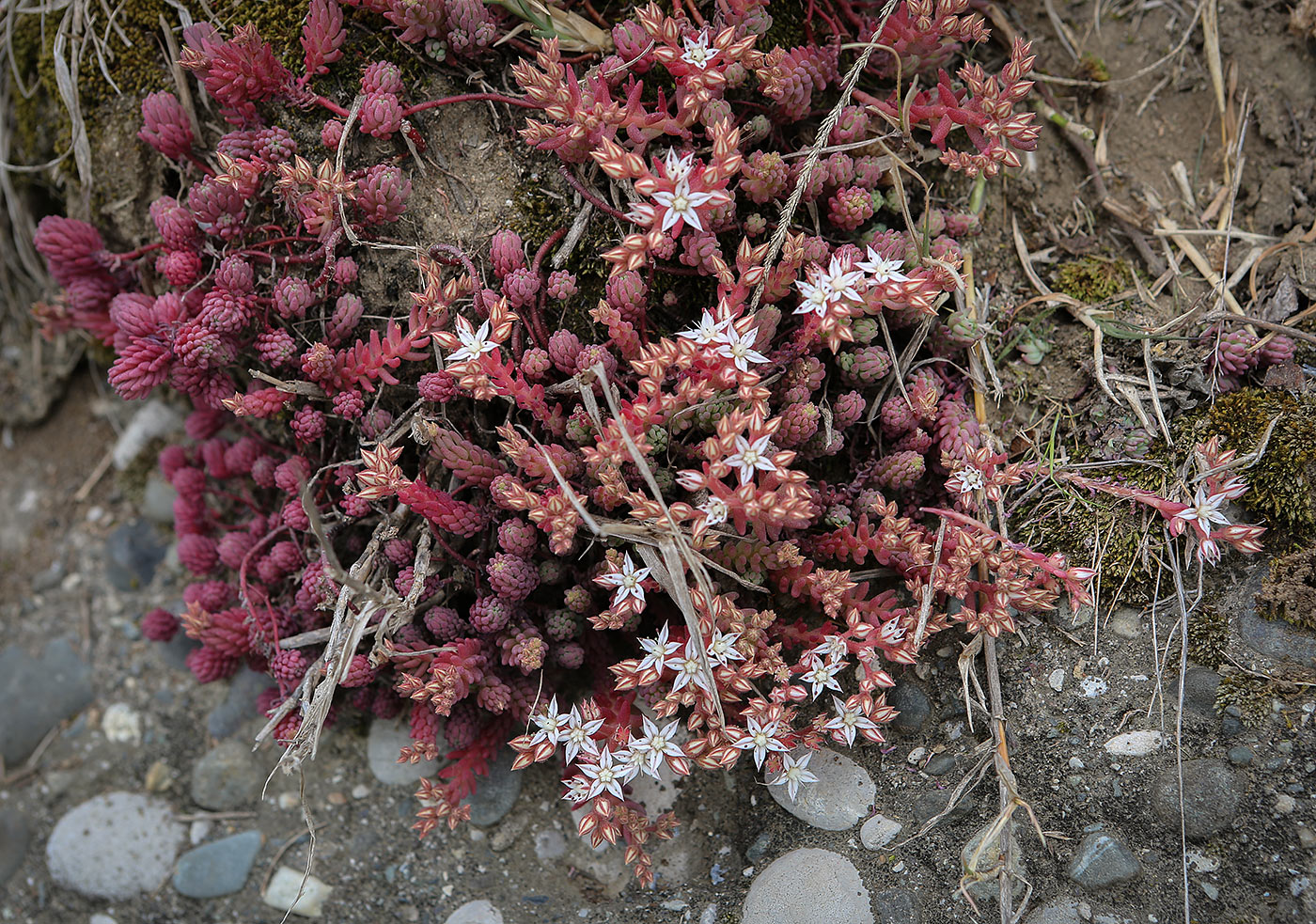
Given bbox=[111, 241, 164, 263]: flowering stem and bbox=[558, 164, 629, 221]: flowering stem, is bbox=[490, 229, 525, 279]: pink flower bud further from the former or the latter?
bbox=[111, 241, 164, 263]: flowering stem

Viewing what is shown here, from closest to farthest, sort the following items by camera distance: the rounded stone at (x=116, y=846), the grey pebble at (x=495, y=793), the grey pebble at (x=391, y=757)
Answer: the grey pebble at (x=495, y=793)
the grey pebble at (x=391, y=757)
the rounded stone at (x=116, y=846)

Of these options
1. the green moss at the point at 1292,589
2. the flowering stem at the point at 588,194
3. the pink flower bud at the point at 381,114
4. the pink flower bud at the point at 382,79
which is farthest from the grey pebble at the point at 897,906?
the pink flower bud at the point at 382,79

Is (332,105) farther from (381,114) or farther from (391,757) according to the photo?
(391,757)

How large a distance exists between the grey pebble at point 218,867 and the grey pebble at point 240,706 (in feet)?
1.46

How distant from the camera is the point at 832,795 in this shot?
2814mm

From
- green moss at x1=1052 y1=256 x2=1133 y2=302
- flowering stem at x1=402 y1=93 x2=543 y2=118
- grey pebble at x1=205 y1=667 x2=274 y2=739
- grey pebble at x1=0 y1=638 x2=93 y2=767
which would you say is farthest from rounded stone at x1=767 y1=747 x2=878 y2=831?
grey pebble at x1=0 y1=638 x2=93 y2=767

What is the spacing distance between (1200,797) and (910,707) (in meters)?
0.84

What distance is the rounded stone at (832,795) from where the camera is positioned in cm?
279

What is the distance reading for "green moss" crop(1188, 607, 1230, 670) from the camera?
262cm

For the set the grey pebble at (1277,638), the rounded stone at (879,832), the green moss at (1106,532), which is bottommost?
the rounded stone at (879,832)

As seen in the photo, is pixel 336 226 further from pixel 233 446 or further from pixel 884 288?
pixel 884 288

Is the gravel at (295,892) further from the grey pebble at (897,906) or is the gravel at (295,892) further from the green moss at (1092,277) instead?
the green moss at (1092,277)

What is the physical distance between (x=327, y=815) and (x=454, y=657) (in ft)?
3.93

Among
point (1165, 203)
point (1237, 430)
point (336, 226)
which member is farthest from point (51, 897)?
point (1165, 203)
